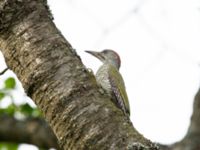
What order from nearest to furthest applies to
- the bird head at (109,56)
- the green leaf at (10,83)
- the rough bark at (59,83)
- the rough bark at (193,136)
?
the rough bark at (59,83), the rough bark at (193,136), the green leaf at (10,83), the bird head at (109,56)

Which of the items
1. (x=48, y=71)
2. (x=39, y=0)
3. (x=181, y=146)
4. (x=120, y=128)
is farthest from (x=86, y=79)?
(x=181, y=146)

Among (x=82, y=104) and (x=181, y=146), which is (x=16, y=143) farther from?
(x=82, y=104)

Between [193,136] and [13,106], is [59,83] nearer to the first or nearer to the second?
[193,136]

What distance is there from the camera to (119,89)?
5098mm

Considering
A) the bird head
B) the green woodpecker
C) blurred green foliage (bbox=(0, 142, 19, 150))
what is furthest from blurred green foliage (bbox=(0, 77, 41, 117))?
the bird head

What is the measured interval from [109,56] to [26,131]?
1426mm

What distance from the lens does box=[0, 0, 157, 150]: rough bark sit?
222cm

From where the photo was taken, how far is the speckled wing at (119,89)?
464cm

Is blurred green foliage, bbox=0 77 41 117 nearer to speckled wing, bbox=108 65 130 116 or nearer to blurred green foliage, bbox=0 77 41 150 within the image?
blurred green foliage, bbox=0 77 41 150

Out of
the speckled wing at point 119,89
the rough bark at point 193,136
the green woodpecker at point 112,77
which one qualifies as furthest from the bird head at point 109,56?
the rough bark at point 193,136

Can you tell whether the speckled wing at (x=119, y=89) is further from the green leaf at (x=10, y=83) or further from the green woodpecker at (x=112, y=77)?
the green leaf at (x=10, y=83)

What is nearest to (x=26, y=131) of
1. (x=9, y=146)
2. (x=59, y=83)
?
(x=9, y=146)

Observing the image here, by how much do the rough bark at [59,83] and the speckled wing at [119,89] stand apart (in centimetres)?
187

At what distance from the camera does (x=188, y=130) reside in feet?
16.9
